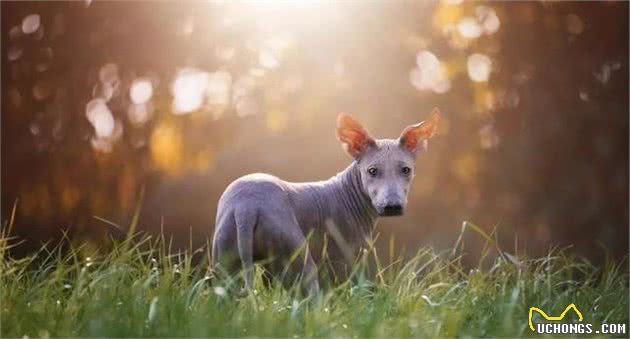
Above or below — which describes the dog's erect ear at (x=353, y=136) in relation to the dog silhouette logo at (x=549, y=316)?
above

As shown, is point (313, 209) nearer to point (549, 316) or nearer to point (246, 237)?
point (246, 237)

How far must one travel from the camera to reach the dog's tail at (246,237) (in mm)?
6152

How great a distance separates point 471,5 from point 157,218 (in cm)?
518

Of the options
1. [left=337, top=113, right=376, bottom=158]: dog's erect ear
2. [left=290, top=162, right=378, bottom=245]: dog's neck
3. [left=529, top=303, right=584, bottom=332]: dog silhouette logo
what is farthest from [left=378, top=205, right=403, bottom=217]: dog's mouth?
[left=529, top=303, right=584, bottom=332]: dog silhouette logo

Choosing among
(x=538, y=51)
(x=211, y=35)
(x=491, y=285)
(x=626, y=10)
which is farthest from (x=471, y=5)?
(x=491, y=285)

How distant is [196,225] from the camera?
11.8 m

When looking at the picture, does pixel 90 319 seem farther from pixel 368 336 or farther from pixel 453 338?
pixel 453 338

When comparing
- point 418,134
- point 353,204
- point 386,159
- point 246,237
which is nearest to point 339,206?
point 353,204

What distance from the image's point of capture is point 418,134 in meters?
7.50

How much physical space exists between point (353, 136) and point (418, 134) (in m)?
0.55

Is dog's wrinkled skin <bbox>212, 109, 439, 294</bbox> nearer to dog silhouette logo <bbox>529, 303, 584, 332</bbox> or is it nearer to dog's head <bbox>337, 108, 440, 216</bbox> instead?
dog's head <bbox>337, 108, 440, 216</bbox>

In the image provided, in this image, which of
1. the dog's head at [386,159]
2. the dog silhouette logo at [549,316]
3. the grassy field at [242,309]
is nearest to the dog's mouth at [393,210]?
the dog's head at [386,159]

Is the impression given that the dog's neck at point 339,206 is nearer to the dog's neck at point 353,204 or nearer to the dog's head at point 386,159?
the dog's neck at point 353,204

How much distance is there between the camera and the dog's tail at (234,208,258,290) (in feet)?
20.2
